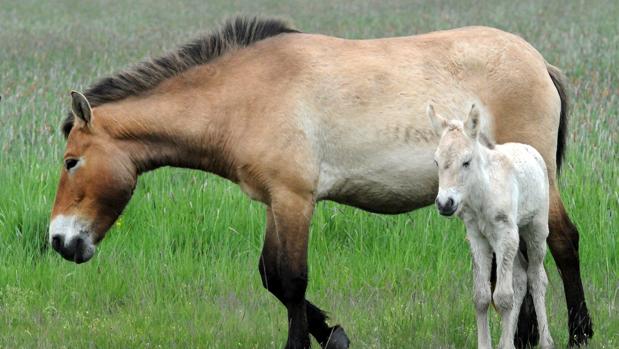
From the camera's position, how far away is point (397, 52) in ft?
25.5

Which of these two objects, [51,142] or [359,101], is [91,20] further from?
[359,101]

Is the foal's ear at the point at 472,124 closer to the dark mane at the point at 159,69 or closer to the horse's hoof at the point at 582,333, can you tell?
the horse's hoof at the point at 582,333

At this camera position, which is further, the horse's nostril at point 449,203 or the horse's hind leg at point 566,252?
the horse's hind leg at point 566,252

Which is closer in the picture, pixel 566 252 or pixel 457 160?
pixel 457 160

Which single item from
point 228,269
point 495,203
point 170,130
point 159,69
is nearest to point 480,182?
point 495,203

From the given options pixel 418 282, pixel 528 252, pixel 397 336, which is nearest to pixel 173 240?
pixel 418 282

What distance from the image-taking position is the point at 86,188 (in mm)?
7344

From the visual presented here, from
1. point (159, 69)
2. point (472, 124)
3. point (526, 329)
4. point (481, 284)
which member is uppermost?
point (472, 124)

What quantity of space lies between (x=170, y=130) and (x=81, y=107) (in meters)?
0.63

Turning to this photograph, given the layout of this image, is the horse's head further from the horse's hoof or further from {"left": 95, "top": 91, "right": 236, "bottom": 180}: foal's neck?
the horse's hoof

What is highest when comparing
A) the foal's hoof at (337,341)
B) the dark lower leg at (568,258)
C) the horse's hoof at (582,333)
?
the dark lower leg at (568,258)

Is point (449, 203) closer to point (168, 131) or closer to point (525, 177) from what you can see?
point (525, 177)

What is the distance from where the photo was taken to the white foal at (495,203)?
6.29 metres

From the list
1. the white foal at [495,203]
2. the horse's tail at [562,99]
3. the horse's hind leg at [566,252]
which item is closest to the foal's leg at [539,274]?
the white foal at [495,203]
